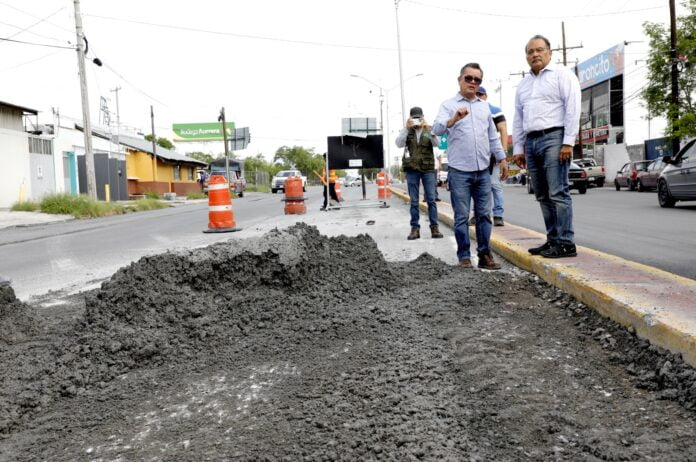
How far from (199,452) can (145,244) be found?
7802mm

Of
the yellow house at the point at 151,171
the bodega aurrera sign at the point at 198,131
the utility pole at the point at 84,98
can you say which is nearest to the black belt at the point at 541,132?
the utility pole at the point at 84,98

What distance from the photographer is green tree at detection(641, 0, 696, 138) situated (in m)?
24.1

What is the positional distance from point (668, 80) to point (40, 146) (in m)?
29.1

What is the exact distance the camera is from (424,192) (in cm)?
791

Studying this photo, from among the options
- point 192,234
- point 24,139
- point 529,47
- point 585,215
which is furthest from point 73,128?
point 529,47

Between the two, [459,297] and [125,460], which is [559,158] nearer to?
[459,297]

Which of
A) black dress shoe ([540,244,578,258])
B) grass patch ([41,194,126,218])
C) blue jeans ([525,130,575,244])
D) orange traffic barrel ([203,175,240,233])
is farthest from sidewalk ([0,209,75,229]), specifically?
black dress shoe ([540,244,578,258])

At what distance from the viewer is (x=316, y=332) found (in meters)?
3.30

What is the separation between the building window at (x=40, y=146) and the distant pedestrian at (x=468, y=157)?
1066 inches

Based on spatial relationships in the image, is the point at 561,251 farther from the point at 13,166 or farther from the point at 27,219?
the point at 13,166

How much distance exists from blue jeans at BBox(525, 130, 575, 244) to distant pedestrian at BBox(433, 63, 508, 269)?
0.41 m

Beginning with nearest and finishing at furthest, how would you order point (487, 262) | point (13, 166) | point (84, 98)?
point (487, 262)
point (84, 98)
point (13, 166)

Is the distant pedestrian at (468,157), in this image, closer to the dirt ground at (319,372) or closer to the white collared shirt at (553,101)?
the white collared shirt at (553,101)

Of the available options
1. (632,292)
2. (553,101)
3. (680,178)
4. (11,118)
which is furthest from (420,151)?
(11,118)
